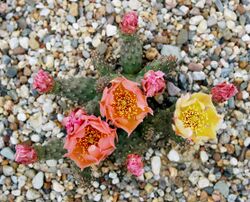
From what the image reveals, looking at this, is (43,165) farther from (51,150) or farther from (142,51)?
(142,51)

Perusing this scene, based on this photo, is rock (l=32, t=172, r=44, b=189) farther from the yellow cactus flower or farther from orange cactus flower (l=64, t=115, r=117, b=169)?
the yellow cactus flower

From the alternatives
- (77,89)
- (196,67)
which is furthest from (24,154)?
(196,67)

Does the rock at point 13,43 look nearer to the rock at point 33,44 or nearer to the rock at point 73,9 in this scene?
the rock at point 33,44

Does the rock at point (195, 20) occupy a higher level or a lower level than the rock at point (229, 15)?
lower

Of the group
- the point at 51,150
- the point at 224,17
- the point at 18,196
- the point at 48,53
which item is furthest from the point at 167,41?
the point at 18,196

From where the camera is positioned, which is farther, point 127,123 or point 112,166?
point 112,166

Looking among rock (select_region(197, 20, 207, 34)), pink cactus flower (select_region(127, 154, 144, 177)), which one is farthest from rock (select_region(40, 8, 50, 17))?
pink cactus flower (select_region(127, 154, 144, 177))

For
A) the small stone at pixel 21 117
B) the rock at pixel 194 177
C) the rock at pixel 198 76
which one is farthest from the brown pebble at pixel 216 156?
the small stone at pixel 21 117

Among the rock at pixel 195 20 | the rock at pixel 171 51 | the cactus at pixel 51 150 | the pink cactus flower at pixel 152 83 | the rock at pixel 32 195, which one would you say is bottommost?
the rock at pixel 32 195
